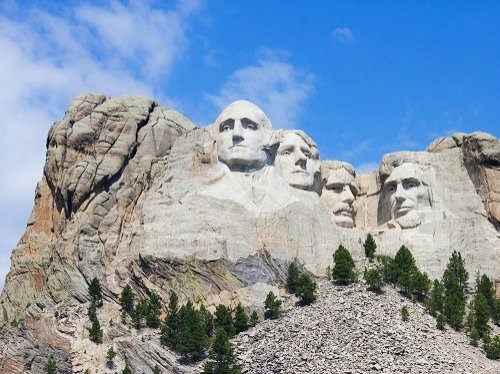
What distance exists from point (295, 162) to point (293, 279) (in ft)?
16.5

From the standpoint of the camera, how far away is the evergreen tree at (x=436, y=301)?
4916cm

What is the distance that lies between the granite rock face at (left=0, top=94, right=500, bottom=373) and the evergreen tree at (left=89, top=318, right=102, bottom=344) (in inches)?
16.5

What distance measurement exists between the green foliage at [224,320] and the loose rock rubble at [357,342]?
326 mm

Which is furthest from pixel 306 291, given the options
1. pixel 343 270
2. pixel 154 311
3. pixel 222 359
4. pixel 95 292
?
pixel 95 292

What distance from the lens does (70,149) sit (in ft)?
177

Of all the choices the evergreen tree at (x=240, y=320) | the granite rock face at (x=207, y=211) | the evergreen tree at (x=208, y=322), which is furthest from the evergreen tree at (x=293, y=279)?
the evergreen tree at (x=208, y=322)

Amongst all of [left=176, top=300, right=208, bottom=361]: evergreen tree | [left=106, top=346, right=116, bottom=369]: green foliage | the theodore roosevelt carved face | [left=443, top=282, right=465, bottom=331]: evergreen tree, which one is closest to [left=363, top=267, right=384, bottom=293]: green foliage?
[left=443, top=282, right=465, bottom=331]: evergreen tree

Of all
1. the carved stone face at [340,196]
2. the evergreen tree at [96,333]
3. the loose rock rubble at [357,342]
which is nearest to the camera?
the loose rock rubble at [357,342]

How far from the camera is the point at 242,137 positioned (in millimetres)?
52906

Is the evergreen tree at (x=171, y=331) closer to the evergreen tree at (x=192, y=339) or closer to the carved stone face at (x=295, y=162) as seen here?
the evergreen tree at (x=192, y=339)

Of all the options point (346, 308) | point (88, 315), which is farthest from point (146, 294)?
point (346, 308)

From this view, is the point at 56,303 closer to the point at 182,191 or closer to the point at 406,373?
the point at 182,191

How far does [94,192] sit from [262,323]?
7.64 m

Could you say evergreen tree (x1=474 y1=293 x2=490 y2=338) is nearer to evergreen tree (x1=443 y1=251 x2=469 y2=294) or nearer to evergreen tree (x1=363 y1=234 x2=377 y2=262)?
evergreen tree (x1=443 y1=251 x2=469 y2=294)
